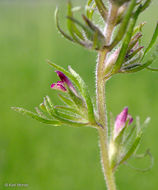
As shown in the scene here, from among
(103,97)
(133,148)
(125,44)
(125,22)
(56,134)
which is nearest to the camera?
(125,22)

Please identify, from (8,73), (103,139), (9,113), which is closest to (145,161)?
(9,113)

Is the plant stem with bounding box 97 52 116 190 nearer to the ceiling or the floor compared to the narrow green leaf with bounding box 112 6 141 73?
nearer to the floor

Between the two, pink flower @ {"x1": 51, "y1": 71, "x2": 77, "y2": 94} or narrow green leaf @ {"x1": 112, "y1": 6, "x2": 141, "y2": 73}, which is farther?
pink flower @ {"x1": 51, "y1": 71, "x2": 77, "y2": 94}

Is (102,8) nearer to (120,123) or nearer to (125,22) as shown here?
(125,22)

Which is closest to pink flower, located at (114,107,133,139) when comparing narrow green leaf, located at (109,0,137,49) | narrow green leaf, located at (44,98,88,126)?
narrow green leaf, located at (44,98,88,126)

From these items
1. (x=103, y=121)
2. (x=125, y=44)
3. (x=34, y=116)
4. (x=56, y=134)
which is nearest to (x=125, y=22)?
(x=125, y=44)

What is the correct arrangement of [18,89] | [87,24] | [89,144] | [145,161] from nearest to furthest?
1. [87,24]
2. [145,161]
3. [89,144]
4. [18,89]

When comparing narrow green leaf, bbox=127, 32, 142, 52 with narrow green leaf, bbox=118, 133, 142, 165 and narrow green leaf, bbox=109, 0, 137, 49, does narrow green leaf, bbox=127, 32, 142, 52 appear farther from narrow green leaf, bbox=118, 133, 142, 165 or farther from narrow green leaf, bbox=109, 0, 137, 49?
narrow green leaf, bbox=118, 133, 142, 165

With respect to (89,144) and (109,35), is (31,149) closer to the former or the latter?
(89,144)

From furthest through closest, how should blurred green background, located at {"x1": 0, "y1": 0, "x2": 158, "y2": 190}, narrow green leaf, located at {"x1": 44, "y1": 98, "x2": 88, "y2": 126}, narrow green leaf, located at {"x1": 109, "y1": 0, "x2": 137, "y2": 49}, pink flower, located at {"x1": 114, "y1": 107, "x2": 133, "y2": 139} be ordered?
1. blurred green background, located at {"x1": 0, "y1": 0, "x2": 158, "y2": 190}
2. pink flower, located at {"x1": 114, "y1": 107, "x2": 133, "y2": 139}
3. narrow green leaf, located at {"x1": 44, "y1": 98, "x2": 88, "y2": 126}
4. narrow green leaf, located at {"x1": 109, "y1": 0, "x2": 137, "y2": 49}
